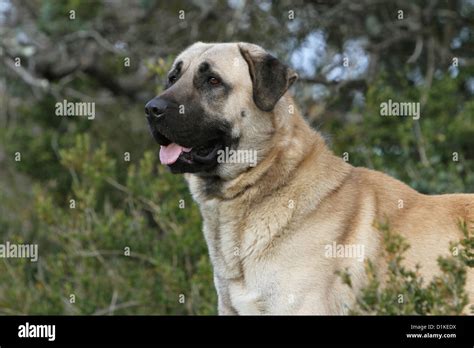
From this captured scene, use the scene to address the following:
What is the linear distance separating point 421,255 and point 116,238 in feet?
11.3

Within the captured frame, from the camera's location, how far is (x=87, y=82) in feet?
37.8

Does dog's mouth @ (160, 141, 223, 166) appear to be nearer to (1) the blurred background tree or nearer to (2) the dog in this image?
(2) the dog

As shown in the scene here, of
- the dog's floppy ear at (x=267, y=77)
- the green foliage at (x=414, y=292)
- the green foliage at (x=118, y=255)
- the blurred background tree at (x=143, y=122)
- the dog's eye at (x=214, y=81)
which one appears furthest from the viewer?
the blurred background tree at (x=143, y=122)

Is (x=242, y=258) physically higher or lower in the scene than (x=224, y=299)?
higher

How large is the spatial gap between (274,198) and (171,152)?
2.28 feet

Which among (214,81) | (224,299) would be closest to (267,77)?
(214,81)

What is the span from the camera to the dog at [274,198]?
4.72 metres

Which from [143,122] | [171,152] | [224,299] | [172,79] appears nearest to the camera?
[224,299]

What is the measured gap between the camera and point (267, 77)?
5.16 meters

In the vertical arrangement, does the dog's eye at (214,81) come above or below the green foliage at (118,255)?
above

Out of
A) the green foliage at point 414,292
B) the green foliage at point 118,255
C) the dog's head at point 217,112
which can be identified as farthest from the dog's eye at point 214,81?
the green foliage at point 118,255

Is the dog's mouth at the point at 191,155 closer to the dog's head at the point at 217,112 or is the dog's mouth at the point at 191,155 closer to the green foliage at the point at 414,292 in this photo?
the dog's head at the point at 217,112

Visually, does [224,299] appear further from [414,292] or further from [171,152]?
[414,292]

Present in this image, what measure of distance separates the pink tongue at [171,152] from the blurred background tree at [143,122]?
5.68 ft
